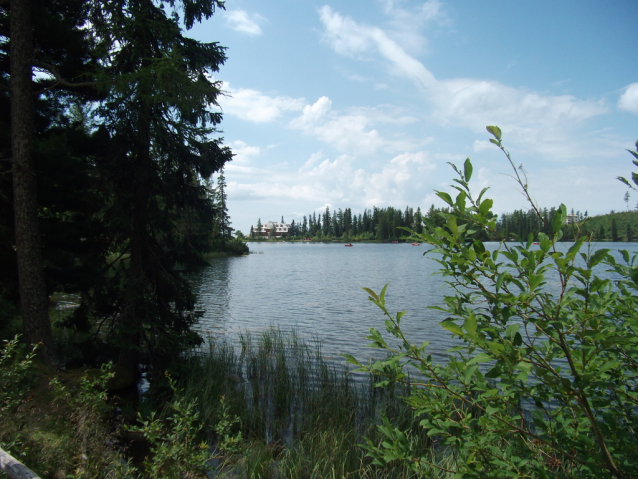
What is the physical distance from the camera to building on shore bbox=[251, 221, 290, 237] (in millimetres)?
174750

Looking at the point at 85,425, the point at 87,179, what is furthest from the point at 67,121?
the point at 85,425

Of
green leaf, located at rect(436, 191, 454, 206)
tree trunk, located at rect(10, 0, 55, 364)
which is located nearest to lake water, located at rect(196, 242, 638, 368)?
tree trunk, located at rect(10, 0, 55, 364)

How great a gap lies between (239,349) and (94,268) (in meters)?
4.88

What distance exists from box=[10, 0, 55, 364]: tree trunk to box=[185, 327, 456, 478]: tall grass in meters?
3.34

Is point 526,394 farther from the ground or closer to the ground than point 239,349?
farther from the ground

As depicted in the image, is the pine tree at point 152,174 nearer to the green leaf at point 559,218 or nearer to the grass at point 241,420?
the grass at point 241,420

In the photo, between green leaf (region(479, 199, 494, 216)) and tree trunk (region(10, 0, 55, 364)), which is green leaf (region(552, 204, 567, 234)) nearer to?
green leaf (region(479, 199, 494, 216))

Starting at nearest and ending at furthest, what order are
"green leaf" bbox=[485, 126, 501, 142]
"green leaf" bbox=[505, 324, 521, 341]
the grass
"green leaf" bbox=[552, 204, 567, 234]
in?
"green leaf" bbox=[505, 324, 521, 341] < "green leaf" bbox=[552, 204, 567, 234] < "green leaf" bbox=[485, 126, 501, 142] < the grass

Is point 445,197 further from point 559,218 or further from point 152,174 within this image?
point 152,174

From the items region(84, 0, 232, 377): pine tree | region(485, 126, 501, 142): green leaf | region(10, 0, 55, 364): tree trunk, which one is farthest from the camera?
region(84, 0, 232, 377): pine tree

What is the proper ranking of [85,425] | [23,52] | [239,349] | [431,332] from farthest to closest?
[431,332] → [239,349] → [23,52] → [85,425]

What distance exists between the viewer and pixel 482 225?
2.07 metres

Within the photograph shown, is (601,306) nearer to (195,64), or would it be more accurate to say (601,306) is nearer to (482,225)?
(482,225)

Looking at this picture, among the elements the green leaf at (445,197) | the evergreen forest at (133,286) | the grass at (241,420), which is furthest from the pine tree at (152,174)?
the green leaf at (445,197)
